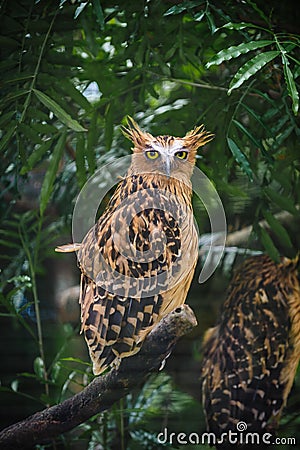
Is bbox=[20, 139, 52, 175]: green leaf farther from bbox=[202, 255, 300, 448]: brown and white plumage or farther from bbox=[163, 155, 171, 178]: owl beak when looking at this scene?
bbox=[202, 255, 300, 448]: brown and white plumage

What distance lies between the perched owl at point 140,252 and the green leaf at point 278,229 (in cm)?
15

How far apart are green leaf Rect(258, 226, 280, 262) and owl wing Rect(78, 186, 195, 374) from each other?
6.5 inches

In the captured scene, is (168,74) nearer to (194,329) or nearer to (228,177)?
(228,177)

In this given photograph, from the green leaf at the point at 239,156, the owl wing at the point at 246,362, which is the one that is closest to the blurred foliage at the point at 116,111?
the green leaf at the point at 239,156

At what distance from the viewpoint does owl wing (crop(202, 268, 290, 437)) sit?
980 millimetres

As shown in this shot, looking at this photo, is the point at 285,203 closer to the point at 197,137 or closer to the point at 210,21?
the point at 197,137

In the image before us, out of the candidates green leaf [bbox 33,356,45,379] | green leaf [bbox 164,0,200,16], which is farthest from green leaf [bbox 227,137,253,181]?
green leaf [bbox 33,356,45,379]

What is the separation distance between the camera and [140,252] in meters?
0.91

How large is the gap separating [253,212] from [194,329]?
22 centimetres

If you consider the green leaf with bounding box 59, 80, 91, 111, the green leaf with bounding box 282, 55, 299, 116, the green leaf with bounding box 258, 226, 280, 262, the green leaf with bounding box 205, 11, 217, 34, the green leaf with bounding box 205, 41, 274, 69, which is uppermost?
the green leaf with bounding box 205, 11, 217, 34

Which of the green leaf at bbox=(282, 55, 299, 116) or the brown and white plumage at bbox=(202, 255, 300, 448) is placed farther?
the brown and white plumage at bbox=(202, 255, 300, 448)

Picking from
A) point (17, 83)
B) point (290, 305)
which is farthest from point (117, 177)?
point (290, 305)

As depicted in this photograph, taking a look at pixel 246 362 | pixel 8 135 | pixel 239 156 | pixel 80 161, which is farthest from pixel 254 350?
pixel 8 135

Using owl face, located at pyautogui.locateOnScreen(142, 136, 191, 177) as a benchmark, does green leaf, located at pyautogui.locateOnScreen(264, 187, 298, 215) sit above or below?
below
